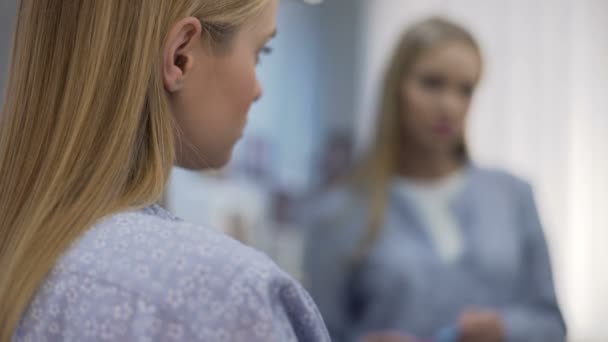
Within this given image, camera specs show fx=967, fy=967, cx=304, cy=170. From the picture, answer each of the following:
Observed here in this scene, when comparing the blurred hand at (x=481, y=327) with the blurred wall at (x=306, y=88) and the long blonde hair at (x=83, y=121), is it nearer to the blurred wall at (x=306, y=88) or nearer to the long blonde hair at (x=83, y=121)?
the blurred wall at (x=306, y=88)

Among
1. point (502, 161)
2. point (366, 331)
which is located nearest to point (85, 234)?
point (366, 331)

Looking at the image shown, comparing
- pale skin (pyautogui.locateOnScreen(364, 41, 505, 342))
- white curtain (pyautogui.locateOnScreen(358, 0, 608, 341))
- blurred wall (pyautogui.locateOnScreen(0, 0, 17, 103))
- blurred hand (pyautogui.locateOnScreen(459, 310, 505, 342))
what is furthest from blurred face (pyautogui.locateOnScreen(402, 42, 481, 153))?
blurred wall (pyautogui.locateOnScreen(0, 0, 17, 103))

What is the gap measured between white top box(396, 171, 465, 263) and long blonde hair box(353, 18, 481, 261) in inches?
1.6

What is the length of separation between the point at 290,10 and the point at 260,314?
2.00 metres

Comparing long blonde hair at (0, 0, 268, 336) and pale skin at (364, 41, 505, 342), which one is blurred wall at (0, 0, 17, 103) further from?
pale skin at (364, 41, 505, 342)

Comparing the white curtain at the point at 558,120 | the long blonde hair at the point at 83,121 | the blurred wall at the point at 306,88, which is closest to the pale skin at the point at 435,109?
the white curtain at the point at 558,120

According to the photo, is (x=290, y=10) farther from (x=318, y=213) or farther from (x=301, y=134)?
(x=318, y=213)

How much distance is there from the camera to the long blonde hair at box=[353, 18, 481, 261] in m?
1.85

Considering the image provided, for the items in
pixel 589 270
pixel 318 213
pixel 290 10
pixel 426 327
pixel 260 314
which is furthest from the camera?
pixel 290 10

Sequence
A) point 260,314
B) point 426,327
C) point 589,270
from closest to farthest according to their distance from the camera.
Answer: point 260,314, point 426,327, point 589,270

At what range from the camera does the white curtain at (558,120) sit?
2.30 meters

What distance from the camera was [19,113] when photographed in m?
0.67

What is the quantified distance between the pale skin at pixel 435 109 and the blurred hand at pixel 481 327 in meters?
0.28

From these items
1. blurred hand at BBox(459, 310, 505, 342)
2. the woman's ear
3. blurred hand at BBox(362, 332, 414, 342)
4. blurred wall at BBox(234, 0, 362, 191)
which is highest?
the woman's ear
